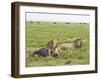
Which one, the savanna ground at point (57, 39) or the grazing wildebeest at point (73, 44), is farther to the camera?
the grazing wildebeest at point (73, 44)

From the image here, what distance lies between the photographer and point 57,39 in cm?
187

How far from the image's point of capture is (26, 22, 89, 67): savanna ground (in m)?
1.78

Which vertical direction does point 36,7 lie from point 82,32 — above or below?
above

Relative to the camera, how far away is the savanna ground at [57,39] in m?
1.78

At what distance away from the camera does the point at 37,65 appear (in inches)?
70.7

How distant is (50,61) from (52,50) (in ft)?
0.27

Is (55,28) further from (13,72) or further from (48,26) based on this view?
(13,72)

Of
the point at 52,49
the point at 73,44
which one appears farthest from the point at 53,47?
the point at 73,44

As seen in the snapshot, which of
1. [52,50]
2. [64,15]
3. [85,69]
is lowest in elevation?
[85,69]

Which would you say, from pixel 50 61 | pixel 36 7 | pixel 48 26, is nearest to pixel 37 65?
pixel 50 61

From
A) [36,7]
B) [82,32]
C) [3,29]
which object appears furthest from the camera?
[82,32]

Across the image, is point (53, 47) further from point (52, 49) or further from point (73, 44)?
point (73, 44)

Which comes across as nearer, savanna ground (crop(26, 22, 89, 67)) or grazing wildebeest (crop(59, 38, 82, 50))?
savanna ground (crop(26, 22, 89, 67))

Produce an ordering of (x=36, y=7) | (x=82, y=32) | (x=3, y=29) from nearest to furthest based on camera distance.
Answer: (x=3, y=29), (x=36, y=7), (x=82, y=32)
